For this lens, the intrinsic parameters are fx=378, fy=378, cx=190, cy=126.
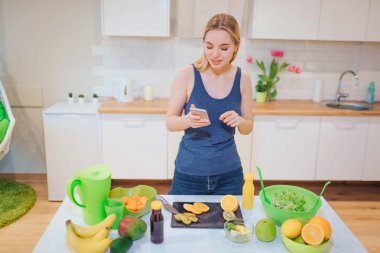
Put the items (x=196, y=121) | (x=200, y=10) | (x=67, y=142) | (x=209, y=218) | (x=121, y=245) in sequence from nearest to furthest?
(x=121, y=245) → (x=209, y=218) → (x=196, y=121) → (x=200, y=10) → (x=67, y=142)

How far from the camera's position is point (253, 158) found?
3.29 meters

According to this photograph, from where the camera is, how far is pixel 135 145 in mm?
3217

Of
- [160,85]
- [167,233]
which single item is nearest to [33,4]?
[160,85]

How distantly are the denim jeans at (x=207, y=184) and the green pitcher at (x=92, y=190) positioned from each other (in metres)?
0.44

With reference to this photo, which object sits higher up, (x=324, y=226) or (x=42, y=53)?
(x=42, y=53)

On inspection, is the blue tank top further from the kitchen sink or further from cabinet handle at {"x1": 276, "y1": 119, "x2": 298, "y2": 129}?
the kitchen sink

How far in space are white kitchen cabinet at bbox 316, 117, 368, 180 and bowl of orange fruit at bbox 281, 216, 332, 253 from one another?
2153 mm

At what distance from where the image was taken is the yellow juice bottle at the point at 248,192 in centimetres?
148

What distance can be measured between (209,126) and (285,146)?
178cm

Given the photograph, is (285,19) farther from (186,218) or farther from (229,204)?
(186,218)

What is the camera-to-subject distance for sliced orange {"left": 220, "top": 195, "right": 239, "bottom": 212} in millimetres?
1444

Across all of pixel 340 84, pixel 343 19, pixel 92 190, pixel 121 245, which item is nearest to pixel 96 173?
pixel 92 190

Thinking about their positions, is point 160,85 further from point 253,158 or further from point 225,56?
point 225,56

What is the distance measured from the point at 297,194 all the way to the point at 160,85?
92.7 inches
